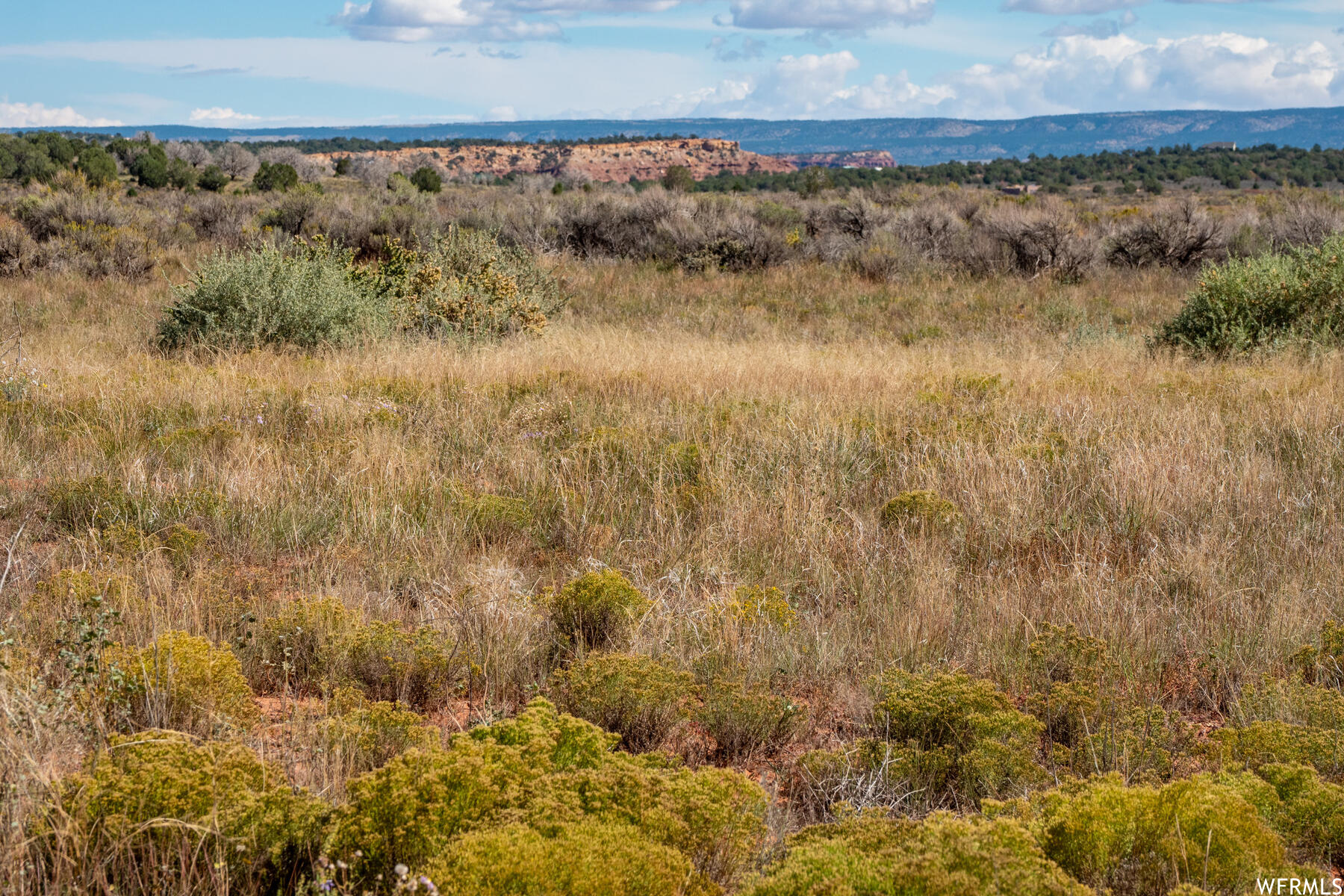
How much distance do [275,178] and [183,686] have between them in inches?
1357

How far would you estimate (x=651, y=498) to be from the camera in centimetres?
514

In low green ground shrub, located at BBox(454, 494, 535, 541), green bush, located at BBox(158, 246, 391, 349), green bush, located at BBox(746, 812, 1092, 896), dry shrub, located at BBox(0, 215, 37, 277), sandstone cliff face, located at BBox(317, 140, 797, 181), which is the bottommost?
low green ground shrub, located at BBox(454, 494, 535, 541)

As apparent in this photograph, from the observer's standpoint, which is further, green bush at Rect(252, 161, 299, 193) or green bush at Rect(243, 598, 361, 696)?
green bush at Rect(252, 161, 299, 193)

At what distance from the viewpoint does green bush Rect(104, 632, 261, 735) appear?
107 inches

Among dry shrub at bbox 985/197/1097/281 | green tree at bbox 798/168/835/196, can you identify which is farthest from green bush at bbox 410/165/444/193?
dry shrub at bbox 985/197/1097/281

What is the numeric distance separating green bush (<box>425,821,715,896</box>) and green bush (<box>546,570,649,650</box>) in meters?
1.71

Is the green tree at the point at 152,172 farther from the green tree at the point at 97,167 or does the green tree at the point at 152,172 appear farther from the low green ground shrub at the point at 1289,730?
the low green ground shrub at the point at 1289,730

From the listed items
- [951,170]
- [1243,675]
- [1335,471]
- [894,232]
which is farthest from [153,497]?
[951,170]

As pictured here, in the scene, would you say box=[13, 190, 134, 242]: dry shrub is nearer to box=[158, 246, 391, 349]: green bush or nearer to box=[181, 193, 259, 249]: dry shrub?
box=[181, 193, 259, 249]: dry shrub

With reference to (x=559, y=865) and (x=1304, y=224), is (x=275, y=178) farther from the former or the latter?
(x=559, y=865)

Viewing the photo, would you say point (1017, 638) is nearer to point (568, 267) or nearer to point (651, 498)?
point (651, 498)

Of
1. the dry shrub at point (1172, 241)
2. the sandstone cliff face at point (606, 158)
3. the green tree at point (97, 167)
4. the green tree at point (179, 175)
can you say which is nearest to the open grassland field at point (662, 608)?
the dry shrub at point (1172, 241)

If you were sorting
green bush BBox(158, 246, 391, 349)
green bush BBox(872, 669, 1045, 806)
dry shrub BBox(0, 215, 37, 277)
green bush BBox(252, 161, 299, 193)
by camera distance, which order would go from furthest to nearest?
1. green bush BBox(252, 161, 299, 193)
2. dry shrub BBox(0, 215, 37, 277)
3. green bush BBox(158, 246, 391, 349)
4. green bush BBox(872, 669, 1045, 806)

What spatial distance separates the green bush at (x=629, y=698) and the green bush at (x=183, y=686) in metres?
1.01
